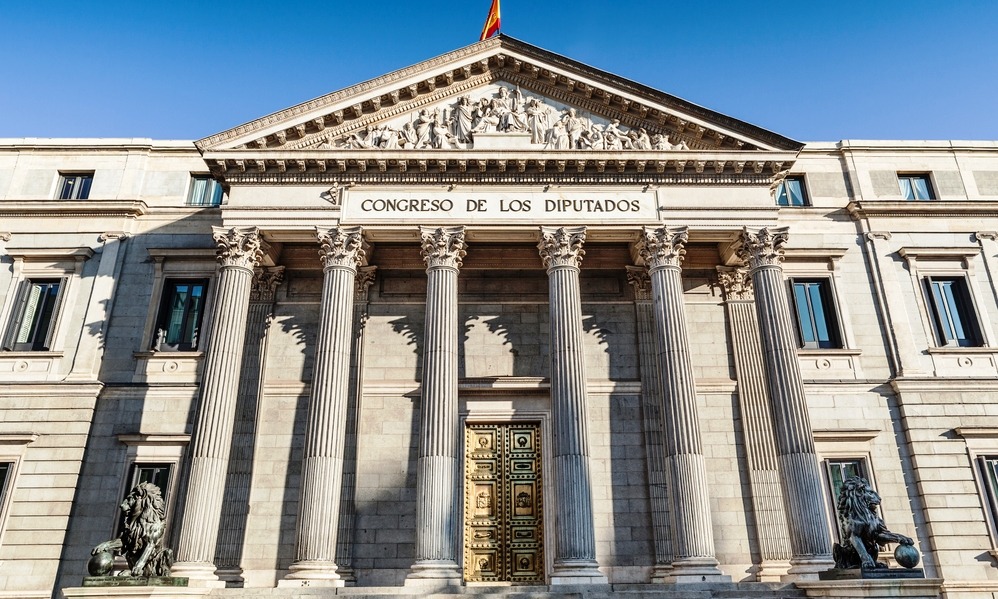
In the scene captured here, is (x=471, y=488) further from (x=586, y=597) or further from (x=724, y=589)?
(x=724, y=589)

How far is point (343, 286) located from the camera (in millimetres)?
21281

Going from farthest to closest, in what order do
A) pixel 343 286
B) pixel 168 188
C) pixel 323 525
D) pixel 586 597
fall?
pixel 168 188 → pixel 343 286 → pixel 323 525 → pixel 586 597

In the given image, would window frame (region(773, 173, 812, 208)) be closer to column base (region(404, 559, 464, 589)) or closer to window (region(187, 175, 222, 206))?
column base (region(404, 559, 464, 589))

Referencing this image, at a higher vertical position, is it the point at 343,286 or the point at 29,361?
the point at 343,286

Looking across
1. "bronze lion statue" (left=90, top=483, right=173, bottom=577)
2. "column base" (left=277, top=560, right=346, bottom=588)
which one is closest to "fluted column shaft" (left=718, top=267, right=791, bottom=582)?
"column base" (left=277, top=560, right=346, bottom=588)

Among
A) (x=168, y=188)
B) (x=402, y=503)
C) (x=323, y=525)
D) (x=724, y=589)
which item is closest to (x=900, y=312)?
(x=724, y=589)

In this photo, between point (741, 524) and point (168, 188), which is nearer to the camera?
point (741, 524)

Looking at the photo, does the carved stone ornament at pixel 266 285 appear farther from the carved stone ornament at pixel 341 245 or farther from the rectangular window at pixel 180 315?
the carved stone ornament at pixel 341 245

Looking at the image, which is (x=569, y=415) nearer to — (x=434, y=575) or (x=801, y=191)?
(x=434, y=575)

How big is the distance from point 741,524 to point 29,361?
23.6 m

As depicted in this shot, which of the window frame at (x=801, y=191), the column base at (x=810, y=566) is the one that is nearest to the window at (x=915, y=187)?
the window frame at (x=801, y=191)

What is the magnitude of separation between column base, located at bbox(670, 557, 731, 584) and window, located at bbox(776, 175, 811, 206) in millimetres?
13812

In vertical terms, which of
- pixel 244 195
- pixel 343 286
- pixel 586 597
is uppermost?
pixel 244 195

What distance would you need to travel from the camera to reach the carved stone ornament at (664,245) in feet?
70.9
